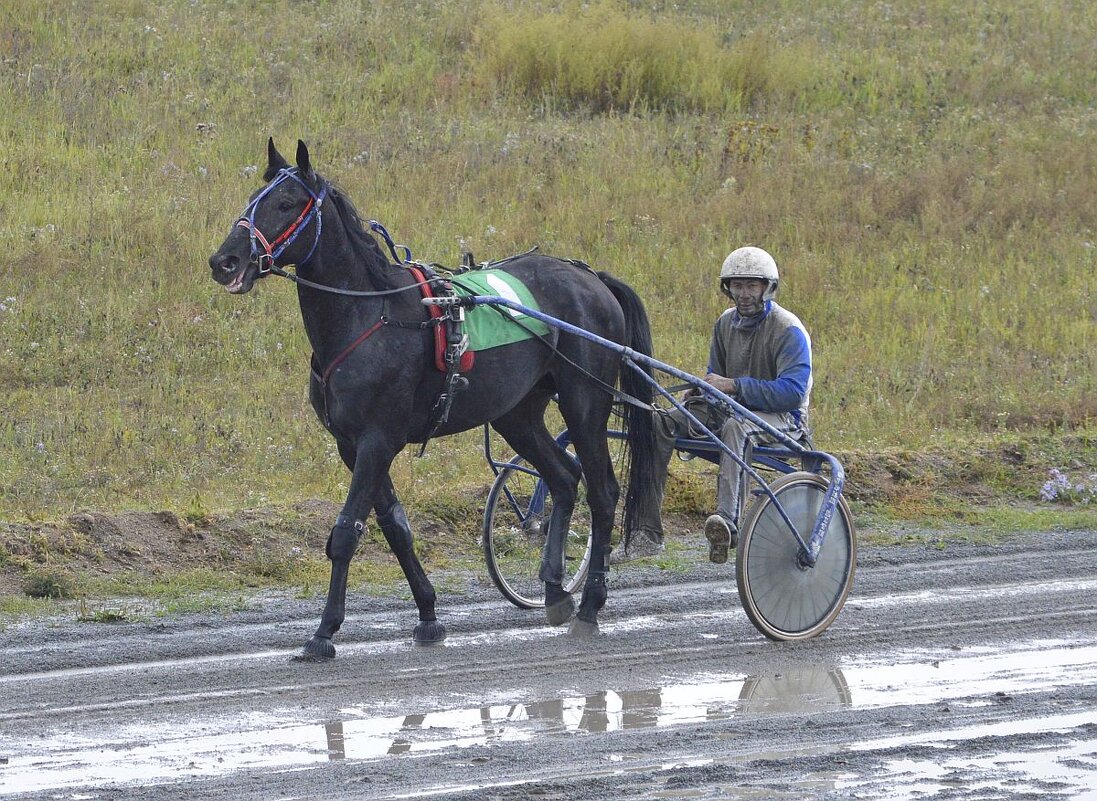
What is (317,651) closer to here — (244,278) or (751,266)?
(244,278)

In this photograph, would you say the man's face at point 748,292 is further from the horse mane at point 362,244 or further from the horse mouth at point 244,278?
the horse mouth at point 244,278

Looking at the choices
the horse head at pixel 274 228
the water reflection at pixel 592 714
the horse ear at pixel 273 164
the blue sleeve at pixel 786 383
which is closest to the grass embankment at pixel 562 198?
the blue sleeve at pixel 786 383

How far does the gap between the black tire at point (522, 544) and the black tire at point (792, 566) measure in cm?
110

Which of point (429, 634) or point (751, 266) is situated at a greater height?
point (751, 266)

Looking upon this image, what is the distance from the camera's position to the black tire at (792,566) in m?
7.51

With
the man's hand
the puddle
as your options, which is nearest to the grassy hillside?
the man's hand

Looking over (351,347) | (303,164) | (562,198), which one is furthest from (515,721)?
(562,198)

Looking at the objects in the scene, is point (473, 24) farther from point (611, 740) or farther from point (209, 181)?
point (611, 740)

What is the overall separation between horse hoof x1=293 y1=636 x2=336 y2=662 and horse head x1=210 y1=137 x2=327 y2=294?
1524 mm

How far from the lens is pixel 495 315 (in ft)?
25.4

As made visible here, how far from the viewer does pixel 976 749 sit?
5609 mm

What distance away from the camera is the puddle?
5.48m

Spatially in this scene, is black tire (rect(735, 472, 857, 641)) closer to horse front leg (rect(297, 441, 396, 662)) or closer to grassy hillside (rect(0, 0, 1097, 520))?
horse front leg (rect(297, 441, 396, 662))

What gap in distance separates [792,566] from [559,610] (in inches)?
44.3
